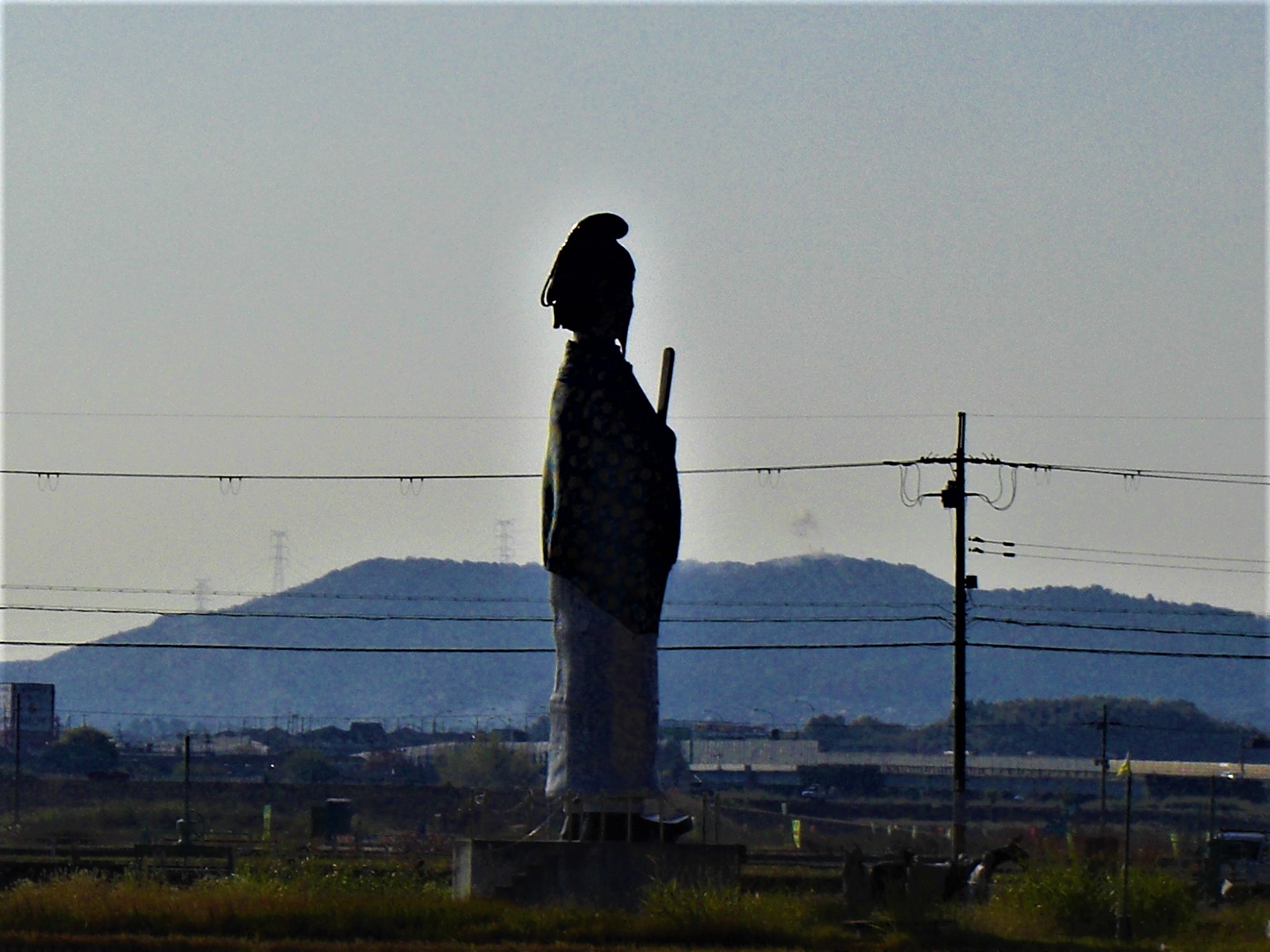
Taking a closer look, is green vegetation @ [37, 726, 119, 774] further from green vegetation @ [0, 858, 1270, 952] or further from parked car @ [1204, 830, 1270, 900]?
green vegetation @ [0, 858, 1270, 952]

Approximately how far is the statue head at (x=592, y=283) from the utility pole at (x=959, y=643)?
58.0 feet

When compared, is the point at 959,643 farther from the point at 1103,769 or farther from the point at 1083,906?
the point at 1103,769

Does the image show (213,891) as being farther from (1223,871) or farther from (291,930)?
(1223,871)

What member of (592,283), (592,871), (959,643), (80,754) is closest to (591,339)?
(592,283)

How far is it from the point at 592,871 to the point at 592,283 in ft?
27.7

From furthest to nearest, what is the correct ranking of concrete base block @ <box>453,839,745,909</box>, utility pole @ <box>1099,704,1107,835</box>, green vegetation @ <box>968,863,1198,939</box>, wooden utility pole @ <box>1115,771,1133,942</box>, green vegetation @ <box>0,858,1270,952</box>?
utility pole @ <box>1099,704,1107,835</box> < green vegetation @ <box>968,863,1198,939</box> < wooden utility pole @ <box>1115,771,1133,942</box> < concrete base block @ <box>453,839,745,909</box> < green vegetation @ <box>0,858,1270,952</box>

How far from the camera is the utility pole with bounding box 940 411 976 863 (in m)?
51.8

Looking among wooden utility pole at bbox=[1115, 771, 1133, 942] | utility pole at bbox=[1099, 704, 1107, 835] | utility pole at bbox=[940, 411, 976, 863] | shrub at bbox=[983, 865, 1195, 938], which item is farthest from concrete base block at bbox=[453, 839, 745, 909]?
utility pole at bbox=[1099, 704, 1107, 835]

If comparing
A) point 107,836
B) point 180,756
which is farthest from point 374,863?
point 180,756

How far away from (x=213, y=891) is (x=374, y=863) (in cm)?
1292

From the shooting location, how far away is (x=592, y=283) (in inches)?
1421

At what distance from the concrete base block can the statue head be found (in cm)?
740

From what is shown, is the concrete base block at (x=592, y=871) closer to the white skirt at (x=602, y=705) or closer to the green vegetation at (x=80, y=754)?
the white skirt at (x=602, y=705)

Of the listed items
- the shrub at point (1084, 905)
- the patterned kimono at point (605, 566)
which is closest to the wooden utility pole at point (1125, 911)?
the shrub at point (1084, 905)
